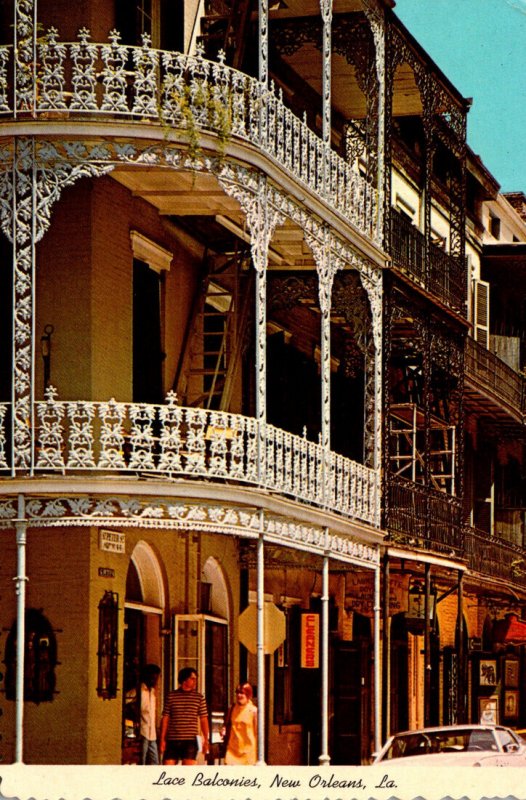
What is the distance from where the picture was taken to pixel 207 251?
2623 cm

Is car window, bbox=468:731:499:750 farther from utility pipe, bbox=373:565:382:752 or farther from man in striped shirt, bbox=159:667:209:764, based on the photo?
utility pipe, bbox=373:565:382:752

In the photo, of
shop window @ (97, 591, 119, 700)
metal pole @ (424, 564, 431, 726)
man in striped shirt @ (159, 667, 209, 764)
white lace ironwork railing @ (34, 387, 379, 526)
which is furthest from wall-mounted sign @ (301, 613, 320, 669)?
man in striped shirt @ (159, 667, 209, 764)

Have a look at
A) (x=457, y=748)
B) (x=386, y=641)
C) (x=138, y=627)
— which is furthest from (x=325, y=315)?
(x=386, y=641)

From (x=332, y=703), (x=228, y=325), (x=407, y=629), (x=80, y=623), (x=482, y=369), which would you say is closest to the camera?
(x=80, y=623)

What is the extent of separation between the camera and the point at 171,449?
2253cm

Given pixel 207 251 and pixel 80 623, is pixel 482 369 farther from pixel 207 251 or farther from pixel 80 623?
pixel 80 623

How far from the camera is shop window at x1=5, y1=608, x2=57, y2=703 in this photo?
72.6 feet

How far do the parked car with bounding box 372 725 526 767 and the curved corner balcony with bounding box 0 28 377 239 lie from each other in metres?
6.50

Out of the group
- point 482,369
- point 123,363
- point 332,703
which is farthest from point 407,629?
point 123,363

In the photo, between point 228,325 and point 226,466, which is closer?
point 226,466

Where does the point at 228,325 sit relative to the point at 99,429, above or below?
above

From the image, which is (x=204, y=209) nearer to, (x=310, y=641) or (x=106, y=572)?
(x=106, y=572)

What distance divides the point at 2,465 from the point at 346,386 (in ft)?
39.4

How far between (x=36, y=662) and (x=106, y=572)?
129cm
